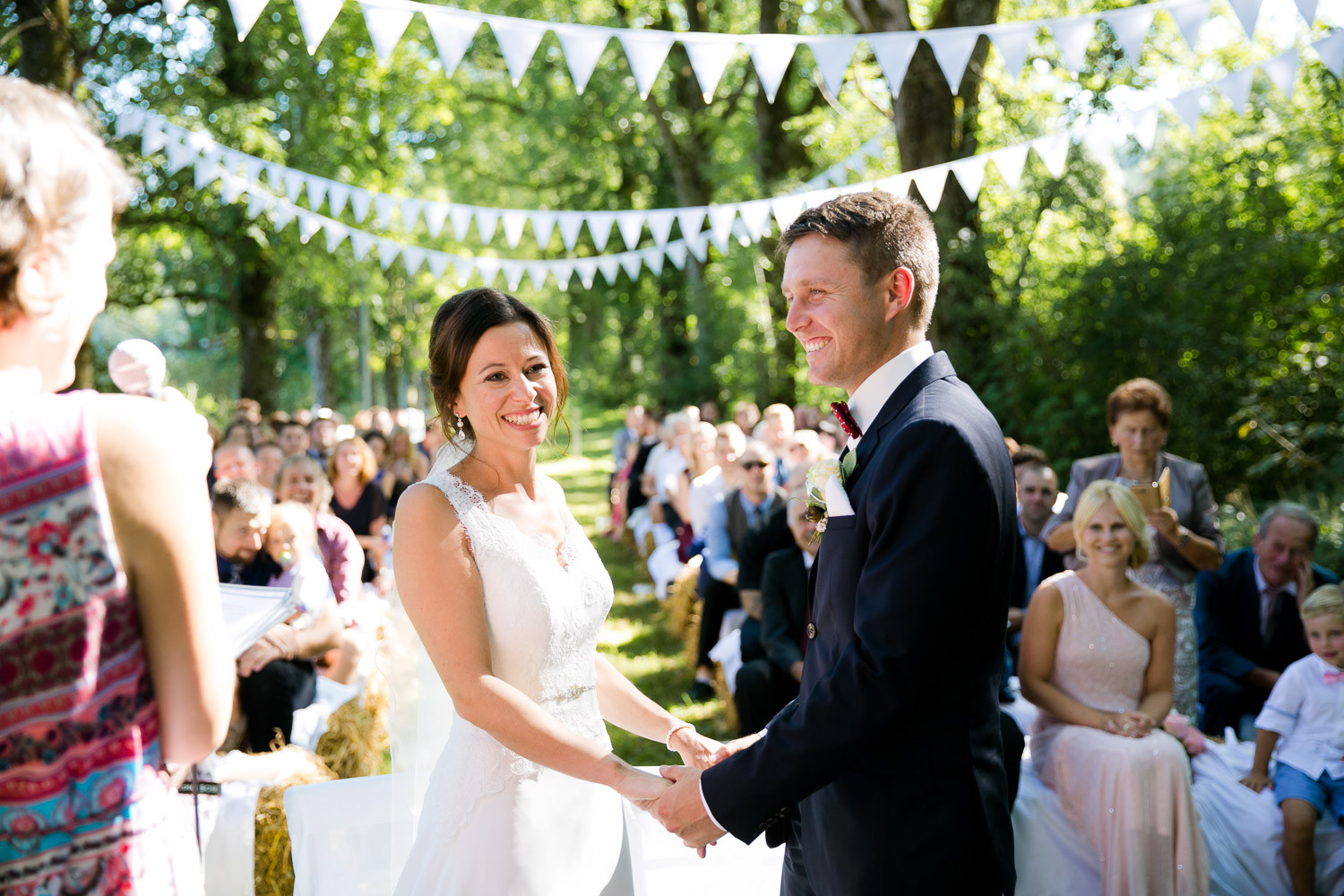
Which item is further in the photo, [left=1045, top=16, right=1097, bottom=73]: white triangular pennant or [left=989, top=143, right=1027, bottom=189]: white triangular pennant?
[left=989, top=143, right=1027, bottom=189]: white triangular pennant

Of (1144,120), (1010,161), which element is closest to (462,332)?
(1144,120)

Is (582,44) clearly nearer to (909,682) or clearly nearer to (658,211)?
(909,682)

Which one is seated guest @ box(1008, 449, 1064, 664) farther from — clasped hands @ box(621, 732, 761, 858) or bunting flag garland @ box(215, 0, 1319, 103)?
clasped hands @ box(621, 732, 761, 858)

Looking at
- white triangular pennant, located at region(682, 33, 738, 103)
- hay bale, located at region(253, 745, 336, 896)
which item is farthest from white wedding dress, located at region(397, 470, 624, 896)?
white triangular pennant, located at region(682, 33, 738, 103)

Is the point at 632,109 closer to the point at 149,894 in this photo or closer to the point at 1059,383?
the point at 1059,383

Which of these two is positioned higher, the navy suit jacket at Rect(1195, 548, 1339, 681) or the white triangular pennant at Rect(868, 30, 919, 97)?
the white triangular pennant at Rect(868, 30, 919, 97)

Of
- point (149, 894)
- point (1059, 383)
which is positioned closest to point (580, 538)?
point (149, 894)

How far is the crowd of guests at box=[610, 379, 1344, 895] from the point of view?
380 cm

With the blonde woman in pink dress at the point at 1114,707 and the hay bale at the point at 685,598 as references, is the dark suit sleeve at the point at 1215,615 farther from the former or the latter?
the hay bale at the point at 685,598

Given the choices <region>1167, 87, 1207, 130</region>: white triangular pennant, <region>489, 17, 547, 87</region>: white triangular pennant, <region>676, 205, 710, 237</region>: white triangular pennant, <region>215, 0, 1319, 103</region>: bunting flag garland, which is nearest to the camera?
<region>215, 0, 1319, 103</region>: bunting flag garland

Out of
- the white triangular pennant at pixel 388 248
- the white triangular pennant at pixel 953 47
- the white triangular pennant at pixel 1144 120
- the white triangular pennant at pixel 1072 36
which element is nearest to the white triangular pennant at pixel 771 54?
the white triangular pennant at pixel 953 47

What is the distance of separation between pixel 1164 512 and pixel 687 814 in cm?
378

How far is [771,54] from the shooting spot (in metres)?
5.32

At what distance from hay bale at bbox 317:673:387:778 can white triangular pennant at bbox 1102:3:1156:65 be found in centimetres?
465
